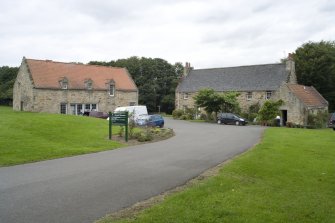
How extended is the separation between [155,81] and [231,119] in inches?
1435

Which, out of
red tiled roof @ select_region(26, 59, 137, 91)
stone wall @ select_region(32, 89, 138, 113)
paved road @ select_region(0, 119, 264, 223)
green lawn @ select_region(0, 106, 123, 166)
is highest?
red tiled roof @ select_region(26, 59, 137, 91)

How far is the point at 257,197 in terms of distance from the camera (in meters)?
8.70

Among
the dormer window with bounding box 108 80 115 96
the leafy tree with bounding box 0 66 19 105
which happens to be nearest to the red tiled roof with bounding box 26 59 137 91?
the dormer window with bounding box 108 80 115 96

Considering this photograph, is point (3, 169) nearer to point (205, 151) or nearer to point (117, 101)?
point (205, 151)

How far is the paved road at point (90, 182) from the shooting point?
25.2ft

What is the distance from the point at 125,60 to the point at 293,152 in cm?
7310

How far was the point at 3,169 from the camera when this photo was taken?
41.7 ft

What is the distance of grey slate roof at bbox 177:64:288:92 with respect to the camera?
53.4 m

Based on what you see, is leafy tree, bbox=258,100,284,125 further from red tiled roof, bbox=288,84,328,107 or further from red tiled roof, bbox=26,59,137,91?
red tiled roof, bbox=26,59,137,91

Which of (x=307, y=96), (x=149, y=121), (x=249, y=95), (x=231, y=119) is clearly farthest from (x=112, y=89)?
(x=307, y=96)

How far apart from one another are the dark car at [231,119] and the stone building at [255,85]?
726 cm

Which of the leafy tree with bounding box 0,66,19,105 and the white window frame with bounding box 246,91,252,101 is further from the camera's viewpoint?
the leafy tree with bounding box 0,66,19,105

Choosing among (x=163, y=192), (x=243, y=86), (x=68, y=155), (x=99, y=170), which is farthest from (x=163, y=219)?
(x=243, y=86)

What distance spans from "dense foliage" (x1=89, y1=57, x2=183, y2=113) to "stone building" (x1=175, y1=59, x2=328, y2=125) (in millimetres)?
14273
